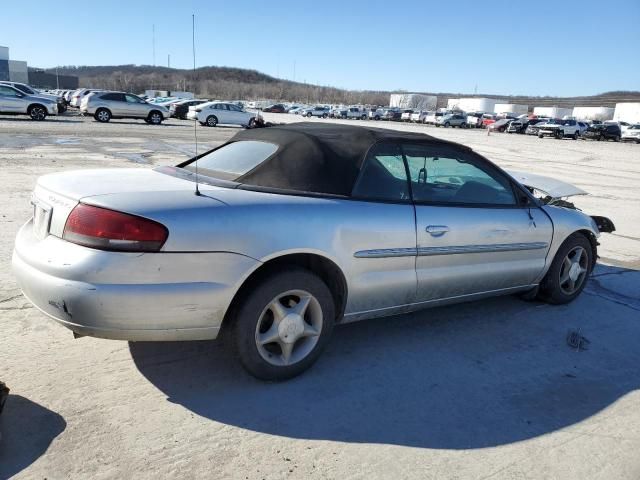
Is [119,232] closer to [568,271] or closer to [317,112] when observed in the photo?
[568,271]

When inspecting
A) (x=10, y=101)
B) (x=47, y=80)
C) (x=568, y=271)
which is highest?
(x=47, y=80)

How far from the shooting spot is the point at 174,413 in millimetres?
2783

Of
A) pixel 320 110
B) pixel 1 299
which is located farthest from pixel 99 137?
pixel 320 110

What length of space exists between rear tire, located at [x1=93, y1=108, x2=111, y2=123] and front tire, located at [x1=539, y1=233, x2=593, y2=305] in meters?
27.6

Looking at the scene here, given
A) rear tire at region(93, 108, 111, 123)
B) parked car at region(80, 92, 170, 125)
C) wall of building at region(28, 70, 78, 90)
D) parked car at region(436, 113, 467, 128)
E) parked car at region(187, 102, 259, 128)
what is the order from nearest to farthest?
parked car at region(80, 92, 170, 125) → rear tire at region(93, 108, 111, 123) → parked car at region(187, 102, 259, 128) → parked car at region(436, 113, 467, 128) → wall of building at region(28, 70, 78, 90)

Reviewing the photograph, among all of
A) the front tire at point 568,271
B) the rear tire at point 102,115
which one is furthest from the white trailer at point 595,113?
the front tire at point 568,271

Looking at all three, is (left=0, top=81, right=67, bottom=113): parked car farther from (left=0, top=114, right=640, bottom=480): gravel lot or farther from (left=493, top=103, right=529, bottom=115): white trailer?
(left=493, top=103, right=529, bottom=115): white trailer

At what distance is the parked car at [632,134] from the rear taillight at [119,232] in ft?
157

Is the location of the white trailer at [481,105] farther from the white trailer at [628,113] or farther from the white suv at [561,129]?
the white suv at [561,129]

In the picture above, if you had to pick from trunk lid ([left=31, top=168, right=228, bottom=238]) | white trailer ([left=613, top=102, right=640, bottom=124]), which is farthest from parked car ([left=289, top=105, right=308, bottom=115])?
trunk lid ([left=31, top=168, right=228, bottom=238])

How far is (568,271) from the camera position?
4.69 m

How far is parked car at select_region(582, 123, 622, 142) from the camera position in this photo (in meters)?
43.1

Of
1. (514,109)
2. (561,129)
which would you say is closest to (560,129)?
(561,129)

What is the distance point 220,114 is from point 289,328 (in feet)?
98.7
